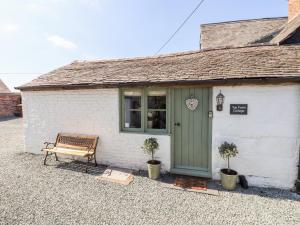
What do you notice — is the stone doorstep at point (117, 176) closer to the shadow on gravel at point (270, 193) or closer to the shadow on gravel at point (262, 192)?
the shadow on gravel at point (262, 192)

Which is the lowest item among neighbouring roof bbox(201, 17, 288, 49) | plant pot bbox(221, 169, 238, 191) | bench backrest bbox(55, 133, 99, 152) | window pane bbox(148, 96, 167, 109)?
plant pot bbox(221, 169, 238, 191)

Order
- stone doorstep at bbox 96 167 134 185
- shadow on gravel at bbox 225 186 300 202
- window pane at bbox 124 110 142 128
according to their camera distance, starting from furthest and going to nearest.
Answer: window pane at bbox 124 110 142 128 → stone doorstep at bbox 96 167 134 185 → shadow on gravel at bbox 225 186 300 202

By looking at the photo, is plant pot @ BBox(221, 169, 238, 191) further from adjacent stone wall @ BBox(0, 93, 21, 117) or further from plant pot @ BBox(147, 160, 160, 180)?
adjacent stone wall @ BBox(0, 93, 21, 117)

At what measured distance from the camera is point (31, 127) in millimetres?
7609

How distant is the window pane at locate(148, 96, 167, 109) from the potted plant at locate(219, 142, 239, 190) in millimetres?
2040

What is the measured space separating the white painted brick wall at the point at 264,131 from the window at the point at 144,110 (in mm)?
1541

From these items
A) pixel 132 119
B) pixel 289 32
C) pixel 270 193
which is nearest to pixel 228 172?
pixel 270 193

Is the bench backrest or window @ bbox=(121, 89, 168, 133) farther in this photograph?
the bench backrest

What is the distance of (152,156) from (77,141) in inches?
111

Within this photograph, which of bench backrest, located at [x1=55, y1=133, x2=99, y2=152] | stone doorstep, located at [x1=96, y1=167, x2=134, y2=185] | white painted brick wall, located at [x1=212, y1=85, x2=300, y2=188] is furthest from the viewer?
bench backrest, located at [x1=55, y1=133, x2=99, y2=152]

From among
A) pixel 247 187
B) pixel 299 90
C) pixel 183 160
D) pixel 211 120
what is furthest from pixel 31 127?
pixel 299 90

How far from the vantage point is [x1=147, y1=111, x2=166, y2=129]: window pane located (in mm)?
5949

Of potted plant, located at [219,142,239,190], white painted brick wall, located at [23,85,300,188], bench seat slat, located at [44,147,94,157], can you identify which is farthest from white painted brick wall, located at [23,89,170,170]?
potted plant, located at [219,142,239,190]

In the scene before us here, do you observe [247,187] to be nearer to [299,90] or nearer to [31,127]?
[299,90]
